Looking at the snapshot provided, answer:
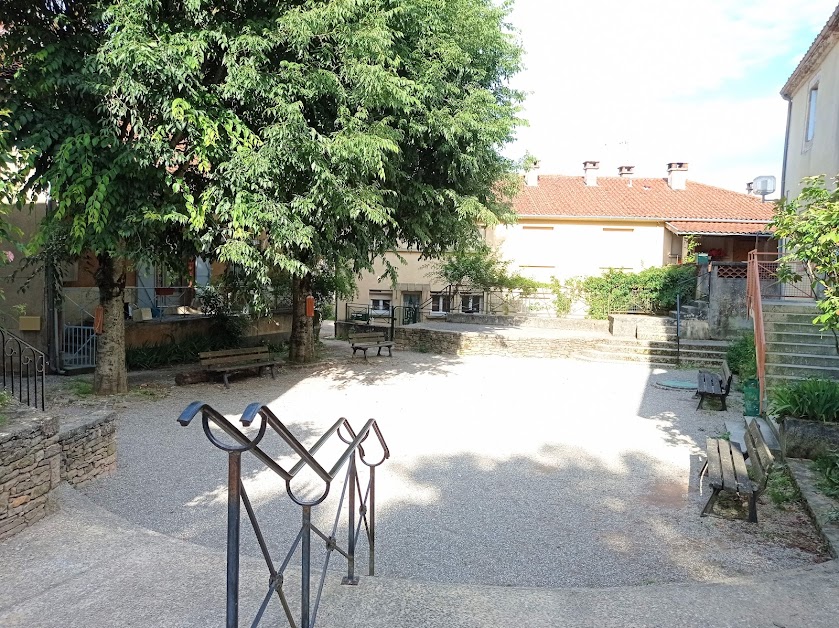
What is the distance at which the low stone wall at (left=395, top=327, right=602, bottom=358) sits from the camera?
18094 millimetres

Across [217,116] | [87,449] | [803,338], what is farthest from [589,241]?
[87,449]

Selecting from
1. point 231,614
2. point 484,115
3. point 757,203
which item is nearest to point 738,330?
point 484,115

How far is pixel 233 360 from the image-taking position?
13.5 m

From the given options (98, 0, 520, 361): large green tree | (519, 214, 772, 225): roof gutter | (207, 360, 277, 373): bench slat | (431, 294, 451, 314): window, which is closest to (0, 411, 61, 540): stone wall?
(98, 0, 520, 361): large green tree

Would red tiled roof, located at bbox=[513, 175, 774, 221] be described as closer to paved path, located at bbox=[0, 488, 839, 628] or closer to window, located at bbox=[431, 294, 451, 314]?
window, located at bbox=[431, 294, 451, 314]

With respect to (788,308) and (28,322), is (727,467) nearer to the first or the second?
(788,308)

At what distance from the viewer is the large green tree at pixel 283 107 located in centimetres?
885

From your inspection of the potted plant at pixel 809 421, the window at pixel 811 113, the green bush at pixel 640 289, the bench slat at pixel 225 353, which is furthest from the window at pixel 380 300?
the potted plant at pixel 809 421

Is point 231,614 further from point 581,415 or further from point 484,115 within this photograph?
point 484,115

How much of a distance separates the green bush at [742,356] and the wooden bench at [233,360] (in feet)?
32.3

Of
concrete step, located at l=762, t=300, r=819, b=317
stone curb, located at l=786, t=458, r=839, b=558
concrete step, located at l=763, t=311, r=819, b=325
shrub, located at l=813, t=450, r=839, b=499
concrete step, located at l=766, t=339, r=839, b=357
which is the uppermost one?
concrete step, located at l=762, t=300, r=819, b=317

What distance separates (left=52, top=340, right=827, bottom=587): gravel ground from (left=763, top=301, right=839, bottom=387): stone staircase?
3.61 ft

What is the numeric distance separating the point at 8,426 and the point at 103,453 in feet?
7.14

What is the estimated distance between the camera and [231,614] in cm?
249
